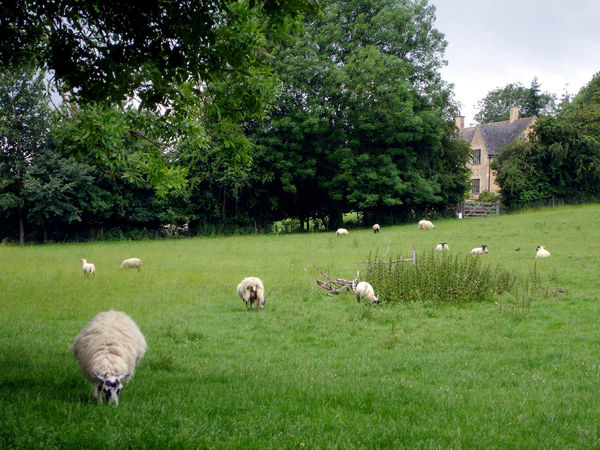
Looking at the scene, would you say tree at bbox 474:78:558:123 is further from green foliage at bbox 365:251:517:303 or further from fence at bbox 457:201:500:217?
green foliage at bbox 365:251:517:303

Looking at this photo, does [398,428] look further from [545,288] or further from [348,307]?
[545,288]

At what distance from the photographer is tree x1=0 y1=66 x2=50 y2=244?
1639 inches

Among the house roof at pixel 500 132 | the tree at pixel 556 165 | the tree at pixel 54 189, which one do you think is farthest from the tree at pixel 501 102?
the tree at pixel 54 189

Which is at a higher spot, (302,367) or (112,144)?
(112,144)

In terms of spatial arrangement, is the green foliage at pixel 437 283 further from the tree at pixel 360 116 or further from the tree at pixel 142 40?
the tree at pixel 360 116

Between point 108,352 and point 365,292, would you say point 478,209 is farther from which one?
point 108,352

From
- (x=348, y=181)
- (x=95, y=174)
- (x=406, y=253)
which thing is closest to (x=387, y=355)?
(x=406, y=253)

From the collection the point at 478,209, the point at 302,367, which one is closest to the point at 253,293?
the point at 302,367

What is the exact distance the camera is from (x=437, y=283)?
645 inches

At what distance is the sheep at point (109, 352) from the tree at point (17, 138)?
128 ft

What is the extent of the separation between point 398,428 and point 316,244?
29614 mm

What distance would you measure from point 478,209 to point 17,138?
1680 inches

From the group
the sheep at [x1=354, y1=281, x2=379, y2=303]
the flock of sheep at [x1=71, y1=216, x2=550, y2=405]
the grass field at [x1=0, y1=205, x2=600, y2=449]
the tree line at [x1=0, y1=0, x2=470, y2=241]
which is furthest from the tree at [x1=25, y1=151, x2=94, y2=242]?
the flock of sheep at [x1=71, y1=216, x2=550, y2=405]

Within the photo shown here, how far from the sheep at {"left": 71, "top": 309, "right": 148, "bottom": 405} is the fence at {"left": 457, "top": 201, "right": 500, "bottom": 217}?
48.3 meters
